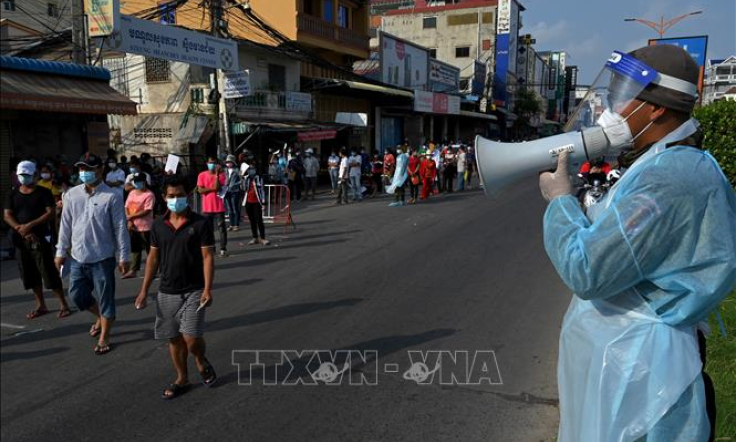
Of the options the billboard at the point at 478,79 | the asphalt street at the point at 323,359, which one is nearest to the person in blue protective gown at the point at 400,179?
the asphalt street at the point at 323,359

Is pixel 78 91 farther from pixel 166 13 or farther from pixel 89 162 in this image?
pixel 89 162

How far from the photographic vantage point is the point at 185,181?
425cm

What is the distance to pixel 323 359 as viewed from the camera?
14.6 feet

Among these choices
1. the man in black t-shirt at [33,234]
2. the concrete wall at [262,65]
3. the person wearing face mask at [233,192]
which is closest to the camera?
the man in black t-shirt at [33,234]

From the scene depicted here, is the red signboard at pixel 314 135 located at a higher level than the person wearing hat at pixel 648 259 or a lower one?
higher

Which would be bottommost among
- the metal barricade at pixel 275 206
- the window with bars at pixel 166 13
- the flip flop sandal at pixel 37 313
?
the flip flop sandal at pixel 37 313

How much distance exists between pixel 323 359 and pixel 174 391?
119 centimetres

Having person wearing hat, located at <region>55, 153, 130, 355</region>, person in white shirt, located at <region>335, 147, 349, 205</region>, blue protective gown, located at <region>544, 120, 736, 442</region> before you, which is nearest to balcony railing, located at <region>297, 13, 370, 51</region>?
person in white shirt, located at <region>335, 147, 349, 205</region>

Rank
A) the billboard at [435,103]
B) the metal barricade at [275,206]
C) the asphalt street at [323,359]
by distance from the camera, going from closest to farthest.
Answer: the asphalt street at [323,359] < the metal barricade at [275,206] < the billboard at [435,103]

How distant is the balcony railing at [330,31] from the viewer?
21953mm

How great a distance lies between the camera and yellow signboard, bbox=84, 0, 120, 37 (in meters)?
9.99

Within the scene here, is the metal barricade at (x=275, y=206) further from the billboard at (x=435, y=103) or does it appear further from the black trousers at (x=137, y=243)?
the billboard at (x=435, y=103)

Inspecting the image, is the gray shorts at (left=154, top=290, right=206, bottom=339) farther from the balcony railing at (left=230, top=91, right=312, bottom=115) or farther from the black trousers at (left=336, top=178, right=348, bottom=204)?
the balcony railing at (left=230, top=91, right=312, bottom=115)

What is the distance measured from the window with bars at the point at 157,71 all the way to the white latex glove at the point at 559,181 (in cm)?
1733
